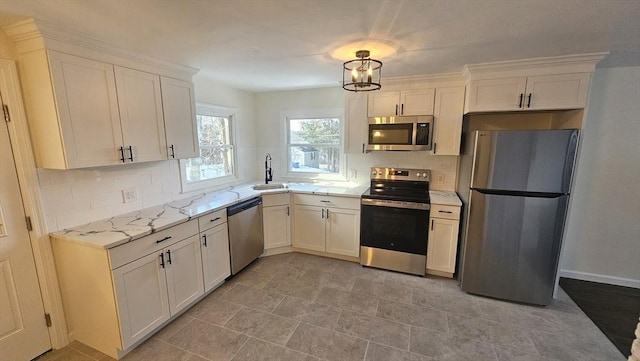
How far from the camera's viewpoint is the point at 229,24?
1.72 metres

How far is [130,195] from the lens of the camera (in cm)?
249

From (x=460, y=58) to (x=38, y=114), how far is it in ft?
10.9

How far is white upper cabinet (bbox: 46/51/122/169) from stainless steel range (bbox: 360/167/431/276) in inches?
101

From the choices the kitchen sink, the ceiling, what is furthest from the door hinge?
A: the kitchen sink

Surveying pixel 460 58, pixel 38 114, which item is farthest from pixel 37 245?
pixel 460 58

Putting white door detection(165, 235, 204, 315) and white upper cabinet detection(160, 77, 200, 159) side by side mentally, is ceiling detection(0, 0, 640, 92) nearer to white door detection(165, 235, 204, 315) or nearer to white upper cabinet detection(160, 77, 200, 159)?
white upper cabinet detection(160, 77, 200, 159)

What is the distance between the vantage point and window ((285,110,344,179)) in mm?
3900

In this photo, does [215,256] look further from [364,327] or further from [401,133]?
[401,133]

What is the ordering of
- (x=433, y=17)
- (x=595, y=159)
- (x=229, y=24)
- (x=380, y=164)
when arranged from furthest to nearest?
(x=380, y=164) → (x=595, y=159) → (x=229, y=24) → (x=433, y=17)

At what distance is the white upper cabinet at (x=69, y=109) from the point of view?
1.78 metres

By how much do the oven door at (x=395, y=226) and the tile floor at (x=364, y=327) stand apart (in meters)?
0.41

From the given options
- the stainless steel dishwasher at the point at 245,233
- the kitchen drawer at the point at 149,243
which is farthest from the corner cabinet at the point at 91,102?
the stainless steel dishwasher at the point at 245,233

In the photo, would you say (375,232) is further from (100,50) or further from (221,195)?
(100,50)

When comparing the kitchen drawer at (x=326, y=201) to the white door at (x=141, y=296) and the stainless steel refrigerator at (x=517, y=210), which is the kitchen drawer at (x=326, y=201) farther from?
the white door at (x=141, y=296)
